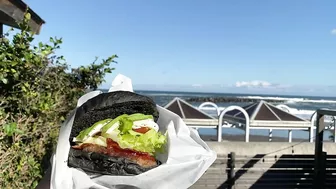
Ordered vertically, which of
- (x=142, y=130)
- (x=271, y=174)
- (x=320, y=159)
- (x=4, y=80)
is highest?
(x=4, y=80)

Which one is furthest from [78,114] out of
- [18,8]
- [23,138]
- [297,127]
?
[297,127]

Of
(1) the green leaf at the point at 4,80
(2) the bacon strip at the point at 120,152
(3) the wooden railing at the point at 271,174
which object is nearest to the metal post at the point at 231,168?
(3) the wooden railing at the point at 271,174

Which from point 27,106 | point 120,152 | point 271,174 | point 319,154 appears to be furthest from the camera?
point 271,174

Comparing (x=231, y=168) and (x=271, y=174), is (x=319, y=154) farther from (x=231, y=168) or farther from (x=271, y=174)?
(x=231, y=168)

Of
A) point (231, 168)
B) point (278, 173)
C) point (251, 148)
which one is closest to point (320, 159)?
point (278, 173)

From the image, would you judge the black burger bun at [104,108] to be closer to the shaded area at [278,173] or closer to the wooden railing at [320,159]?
the shaded area at [278,173]

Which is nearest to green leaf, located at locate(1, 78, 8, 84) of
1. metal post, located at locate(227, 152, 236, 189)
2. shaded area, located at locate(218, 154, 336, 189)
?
metal post, located at locate(227, 152, 236, 189)

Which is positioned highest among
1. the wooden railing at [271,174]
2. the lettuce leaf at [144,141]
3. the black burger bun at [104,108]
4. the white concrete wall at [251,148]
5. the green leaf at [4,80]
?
the green leaf at [4,80]

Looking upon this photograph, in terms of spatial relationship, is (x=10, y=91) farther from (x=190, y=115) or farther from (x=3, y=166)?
(x=190, y=115)
